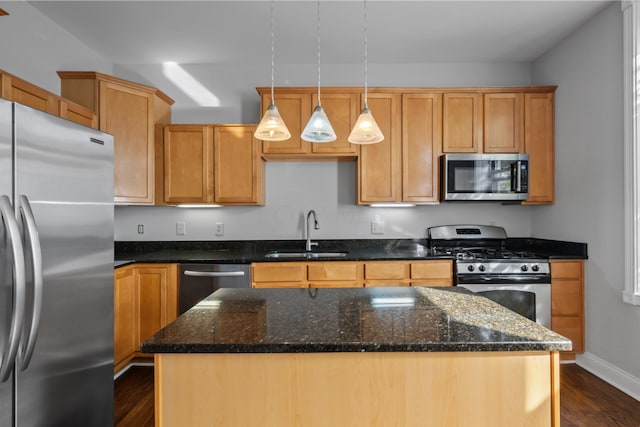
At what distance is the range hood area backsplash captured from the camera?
3.57m

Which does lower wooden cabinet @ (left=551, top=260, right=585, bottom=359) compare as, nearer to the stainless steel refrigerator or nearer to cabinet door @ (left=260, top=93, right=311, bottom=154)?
cabinet door @ (left=260, top=93, right=311, bottom=154)

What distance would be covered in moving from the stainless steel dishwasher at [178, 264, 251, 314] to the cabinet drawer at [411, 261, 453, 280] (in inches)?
55.2

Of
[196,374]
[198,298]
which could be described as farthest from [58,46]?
[196,374]

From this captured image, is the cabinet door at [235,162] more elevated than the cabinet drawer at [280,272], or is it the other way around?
the cabinet door at [235,162]

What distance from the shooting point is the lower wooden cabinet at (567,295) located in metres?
2.89

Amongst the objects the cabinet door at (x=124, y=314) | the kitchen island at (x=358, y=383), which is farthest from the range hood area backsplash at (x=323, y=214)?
the kitchen island at (x=358, y=383)

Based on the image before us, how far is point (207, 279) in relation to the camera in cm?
286

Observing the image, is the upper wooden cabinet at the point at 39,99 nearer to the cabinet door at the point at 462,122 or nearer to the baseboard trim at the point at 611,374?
the cabinet door at the point at 462,122

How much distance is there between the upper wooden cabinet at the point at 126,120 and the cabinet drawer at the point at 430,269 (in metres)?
2.43

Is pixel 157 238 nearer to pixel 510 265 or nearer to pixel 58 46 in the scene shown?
pixel 58 46

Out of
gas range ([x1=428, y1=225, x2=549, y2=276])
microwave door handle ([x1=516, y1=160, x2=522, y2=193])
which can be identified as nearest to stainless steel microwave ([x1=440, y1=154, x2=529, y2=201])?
microwave door handle ([x1=516, y1=160, x2=522, y2=193])

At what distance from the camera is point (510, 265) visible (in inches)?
113

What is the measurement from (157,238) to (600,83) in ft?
13.7

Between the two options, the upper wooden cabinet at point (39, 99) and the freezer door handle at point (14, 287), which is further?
the upper wooden cabinet at point (39, 99)
